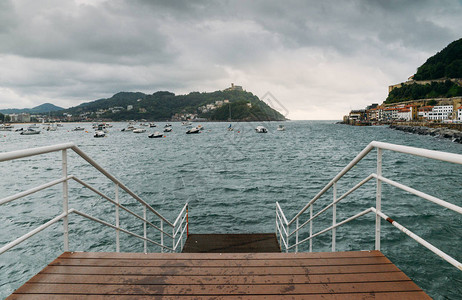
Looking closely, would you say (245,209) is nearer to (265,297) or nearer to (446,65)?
(265,297)

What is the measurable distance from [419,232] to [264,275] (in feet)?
32.7

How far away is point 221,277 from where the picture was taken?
2.56m

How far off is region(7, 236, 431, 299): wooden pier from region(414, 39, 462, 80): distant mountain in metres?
157

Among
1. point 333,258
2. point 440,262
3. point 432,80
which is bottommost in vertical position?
point 440,262

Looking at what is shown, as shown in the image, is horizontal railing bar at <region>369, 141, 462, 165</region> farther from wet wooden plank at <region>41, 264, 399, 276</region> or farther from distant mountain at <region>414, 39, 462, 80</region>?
distant mountain at <region>414, 39, 462, 80</region>

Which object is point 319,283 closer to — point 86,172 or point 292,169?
point 292,169

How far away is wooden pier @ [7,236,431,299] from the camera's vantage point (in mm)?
2303

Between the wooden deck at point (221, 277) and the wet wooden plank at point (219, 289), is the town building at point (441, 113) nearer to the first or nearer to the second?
the wooden deck at point (221, 277)

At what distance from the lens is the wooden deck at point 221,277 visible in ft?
7.55

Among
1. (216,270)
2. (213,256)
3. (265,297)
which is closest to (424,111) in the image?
(213,256)

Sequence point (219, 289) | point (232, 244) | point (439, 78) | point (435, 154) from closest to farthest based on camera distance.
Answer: point (435, 154) < point (219, 289) < point (232, 244) < point (439, 78)

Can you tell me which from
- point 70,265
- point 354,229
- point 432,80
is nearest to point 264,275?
point 70,265

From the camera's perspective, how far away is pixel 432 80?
13175 cm

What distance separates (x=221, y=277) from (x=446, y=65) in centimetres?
16417
